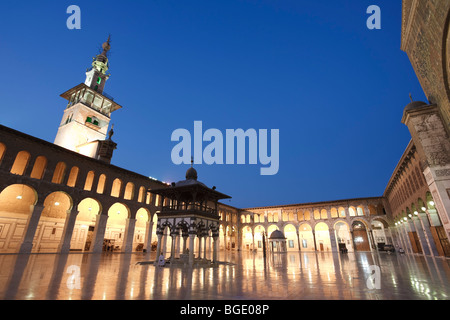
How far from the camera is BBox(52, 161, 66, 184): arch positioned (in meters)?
19.3

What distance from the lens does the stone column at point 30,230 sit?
1630cm

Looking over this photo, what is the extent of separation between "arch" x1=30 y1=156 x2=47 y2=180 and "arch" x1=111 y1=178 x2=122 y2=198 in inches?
251

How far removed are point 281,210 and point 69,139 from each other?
35228mm

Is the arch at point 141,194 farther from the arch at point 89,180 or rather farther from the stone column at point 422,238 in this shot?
the stone column at point 422,238

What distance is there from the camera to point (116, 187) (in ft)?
78.3

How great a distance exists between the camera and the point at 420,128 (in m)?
14.8

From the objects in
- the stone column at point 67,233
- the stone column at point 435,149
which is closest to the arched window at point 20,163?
the stone column at point 67,233

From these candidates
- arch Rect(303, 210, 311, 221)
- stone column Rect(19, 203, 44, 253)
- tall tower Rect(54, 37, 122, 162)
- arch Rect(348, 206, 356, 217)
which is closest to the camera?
stone column Rect(19, 203, 44, 253)

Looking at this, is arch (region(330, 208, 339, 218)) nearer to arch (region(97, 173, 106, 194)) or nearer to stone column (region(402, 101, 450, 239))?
stone column (region(402, 101, 450, 239))

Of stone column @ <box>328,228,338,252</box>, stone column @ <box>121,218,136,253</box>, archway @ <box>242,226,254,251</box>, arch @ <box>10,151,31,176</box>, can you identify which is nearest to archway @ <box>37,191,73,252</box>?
arch @ <box>10,151,31,176</box>

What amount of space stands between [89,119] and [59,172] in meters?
13.3

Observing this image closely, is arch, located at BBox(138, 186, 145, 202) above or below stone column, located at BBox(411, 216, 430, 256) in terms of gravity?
above
